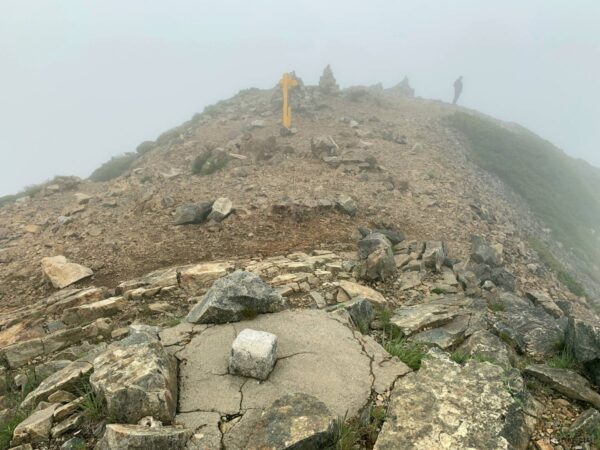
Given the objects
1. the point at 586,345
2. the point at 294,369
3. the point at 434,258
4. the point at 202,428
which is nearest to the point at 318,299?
the point at 294,369

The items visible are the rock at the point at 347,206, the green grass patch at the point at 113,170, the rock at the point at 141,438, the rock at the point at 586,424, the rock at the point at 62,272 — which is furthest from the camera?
the green grass patch at the point at 113,170

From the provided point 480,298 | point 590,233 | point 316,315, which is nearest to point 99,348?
point 316,315

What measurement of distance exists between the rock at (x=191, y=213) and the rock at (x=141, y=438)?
282 inches

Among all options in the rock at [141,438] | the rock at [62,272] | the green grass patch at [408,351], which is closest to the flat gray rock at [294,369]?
the green grass patch at [408,351]

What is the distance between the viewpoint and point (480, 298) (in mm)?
6949

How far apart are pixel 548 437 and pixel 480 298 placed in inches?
138

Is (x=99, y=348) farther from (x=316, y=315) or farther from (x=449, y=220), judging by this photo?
(x=449, y=220)

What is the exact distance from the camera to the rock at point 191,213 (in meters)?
10.1

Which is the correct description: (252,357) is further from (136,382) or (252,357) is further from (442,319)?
(442,319)

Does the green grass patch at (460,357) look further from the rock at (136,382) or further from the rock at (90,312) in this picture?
the rock at (90,312)

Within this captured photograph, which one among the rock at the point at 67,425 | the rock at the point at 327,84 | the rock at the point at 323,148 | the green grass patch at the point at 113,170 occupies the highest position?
the rock at the point at 327,84

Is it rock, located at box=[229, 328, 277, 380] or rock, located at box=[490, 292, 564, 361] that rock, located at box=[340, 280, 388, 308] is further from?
rock, located at box=[229, 328, 277, 380]

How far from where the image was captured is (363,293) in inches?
264

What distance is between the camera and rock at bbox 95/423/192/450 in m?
3.08
